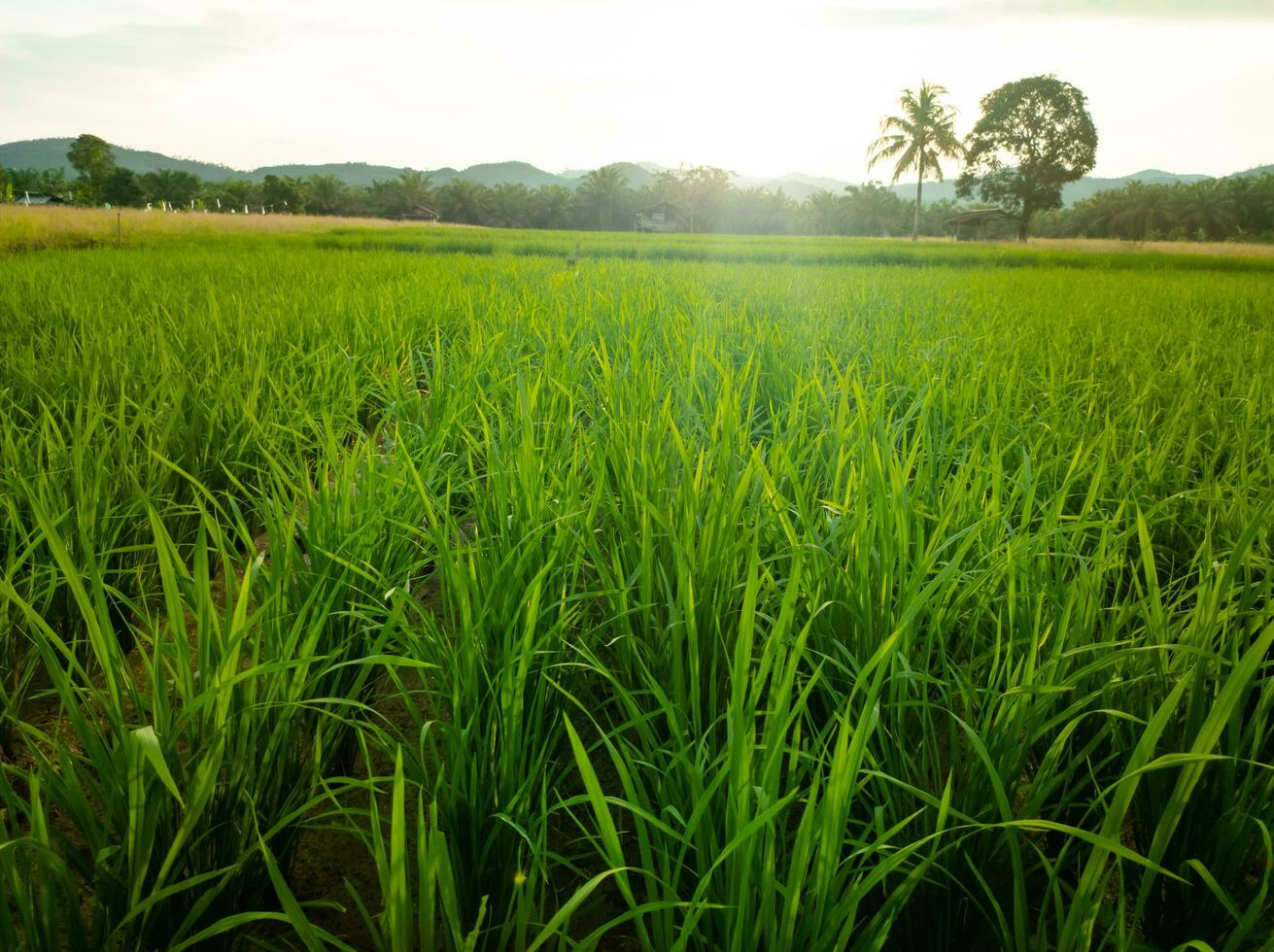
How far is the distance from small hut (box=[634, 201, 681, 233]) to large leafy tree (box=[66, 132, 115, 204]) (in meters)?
34.0

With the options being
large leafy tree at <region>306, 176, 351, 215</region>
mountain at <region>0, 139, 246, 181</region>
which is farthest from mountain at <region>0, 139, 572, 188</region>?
large leafy tree at <region>306, 176, 351, 215</region>

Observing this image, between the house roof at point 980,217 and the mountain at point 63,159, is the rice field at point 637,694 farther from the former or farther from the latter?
the mountain at point 63,159

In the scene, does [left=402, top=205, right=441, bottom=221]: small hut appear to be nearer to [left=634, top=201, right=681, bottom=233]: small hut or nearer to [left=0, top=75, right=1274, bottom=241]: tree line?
[left=0, top=75, right=1274, bottom=241]: tree line

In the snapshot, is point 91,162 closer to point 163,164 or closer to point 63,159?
point 163,164

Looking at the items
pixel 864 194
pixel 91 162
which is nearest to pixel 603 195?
pixel 864 194

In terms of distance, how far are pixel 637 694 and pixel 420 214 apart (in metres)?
53.4

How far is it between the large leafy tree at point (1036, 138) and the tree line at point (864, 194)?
0.14ft

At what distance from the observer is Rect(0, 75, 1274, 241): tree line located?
92.7 ft

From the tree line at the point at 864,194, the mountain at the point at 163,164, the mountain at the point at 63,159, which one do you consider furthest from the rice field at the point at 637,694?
the mountain at the point at 63,159

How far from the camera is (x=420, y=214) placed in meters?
49.1

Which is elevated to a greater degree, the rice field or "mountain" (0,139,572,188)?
"mountain" (0,139,572,188)

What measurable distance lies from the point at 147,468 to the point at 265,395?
584 millimetres

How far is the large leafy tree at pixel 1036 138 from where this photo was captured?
28.0 meters

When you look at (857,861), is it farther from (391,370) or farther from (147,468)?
(391,370)
